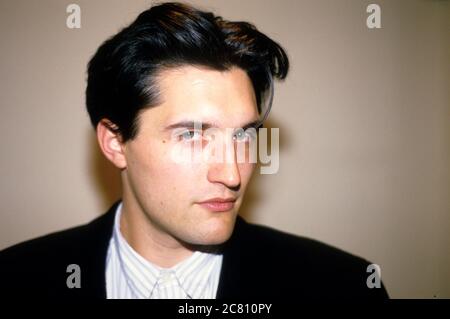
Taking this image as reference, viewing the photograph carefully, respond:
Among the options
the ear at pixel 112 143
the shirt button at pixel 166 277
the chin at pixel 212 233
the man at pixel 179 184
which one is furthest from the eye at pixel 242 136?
the shirt button at pixel 166 277

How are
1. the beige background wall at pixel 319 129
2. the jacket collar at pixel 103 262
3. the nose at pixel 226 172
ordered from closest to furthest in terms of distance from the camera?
the nose at pixel 226 172 < the jacket collar at pixel 103 262 < the beige background wall at pixel 319 129

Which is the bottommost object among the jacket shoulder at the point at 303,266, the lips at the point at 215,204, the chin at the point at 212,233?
the jacket shoulder at the point at 303,266

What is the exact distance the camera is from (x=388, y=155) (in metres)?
1.64

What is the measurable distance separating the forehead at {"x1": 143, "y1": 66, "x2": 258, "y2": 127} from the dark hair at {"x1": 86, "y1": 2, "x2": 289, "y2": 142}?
0.09 feet

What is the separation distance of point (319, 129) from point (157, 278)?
930 millimetres

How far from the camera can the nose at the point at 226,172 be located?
3.34ft

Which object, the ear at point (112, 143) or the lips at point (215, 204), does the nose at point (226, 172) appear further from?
the ear at point (112, 143)

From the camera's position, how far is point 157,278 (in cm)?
120

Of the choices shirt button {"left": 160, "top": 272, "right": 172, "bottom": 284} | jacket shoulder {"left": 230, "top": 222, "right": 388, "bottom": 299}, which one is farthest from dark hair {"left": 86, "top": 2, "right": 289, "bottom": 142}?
jacket shoulder {"left": 230, "top": 222, "right": 388, "bottom": 299}

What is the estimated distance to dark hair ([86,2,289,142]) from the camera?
109cm

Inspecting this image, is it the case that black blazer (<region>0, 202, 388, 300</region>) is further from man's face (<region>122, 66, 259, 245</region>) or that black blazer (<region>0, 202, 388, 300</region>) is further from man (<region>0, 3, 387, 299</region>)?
man's face (<region>122, 66, 259, 245</region>)
